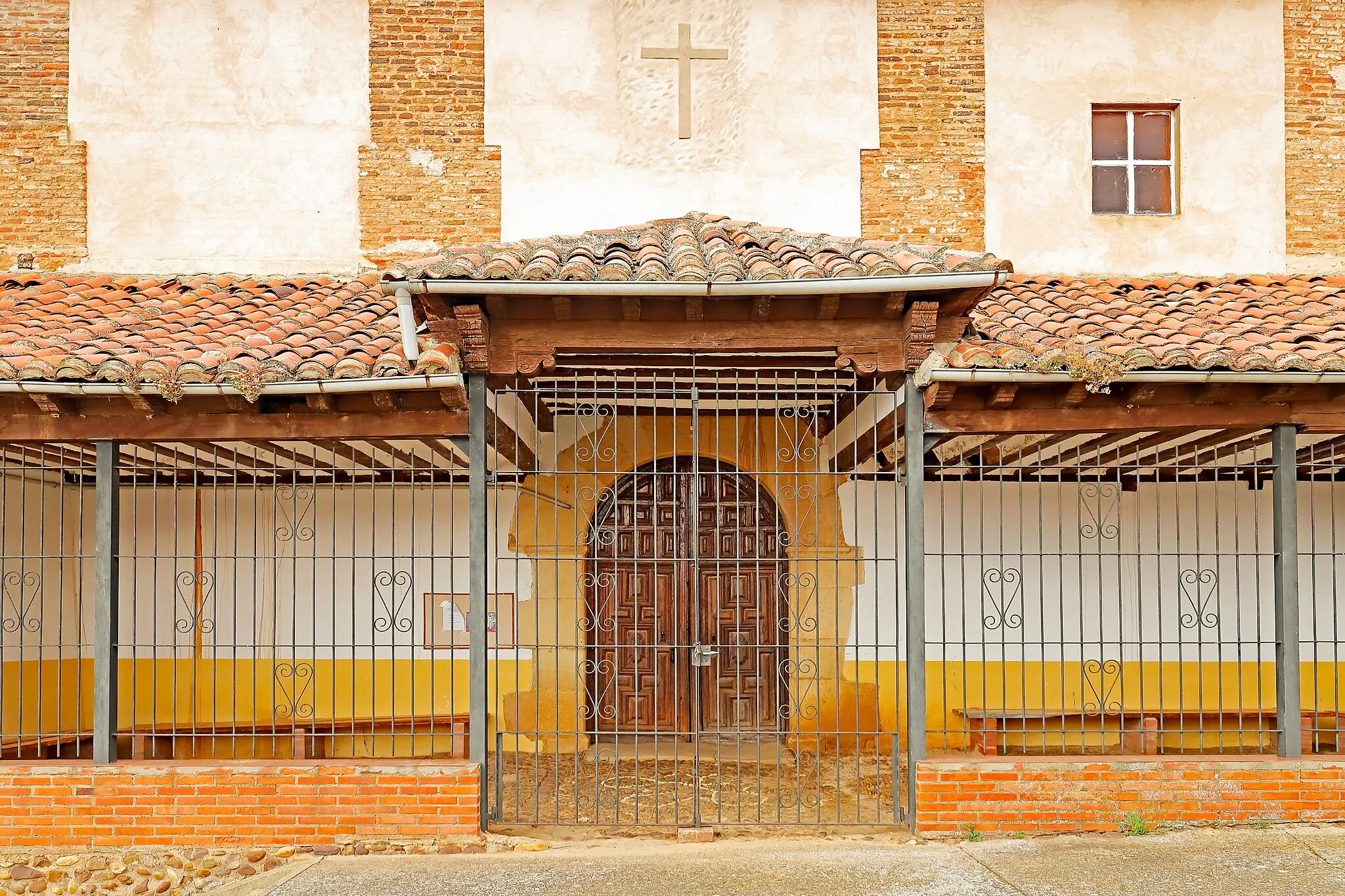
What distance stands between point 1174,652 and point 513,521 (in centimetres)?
554

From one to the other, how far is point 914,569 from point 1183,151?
533cm

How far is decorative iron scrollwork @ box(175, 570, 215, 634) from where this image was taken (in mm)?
8961

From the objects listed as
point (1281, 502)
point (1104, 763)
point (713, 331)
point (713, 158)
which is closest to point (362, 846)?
point (713, 331)

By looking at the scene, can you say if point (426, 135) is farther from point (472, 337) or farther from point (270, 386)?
point (270, 386)

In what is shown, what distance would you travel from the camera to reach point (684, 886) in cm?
543

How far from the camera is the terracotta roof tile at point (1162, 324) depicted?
5980mm

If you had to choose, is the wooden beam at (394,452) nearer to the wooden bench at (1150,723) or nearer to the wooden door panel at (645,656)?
the wooden door panel at (645,656)

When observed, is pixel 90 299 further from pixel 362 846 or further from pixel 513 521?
pixel 362 846

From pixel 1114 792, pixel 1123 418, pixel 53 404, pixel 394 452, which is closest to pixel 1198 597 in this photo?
pixel 1114 792

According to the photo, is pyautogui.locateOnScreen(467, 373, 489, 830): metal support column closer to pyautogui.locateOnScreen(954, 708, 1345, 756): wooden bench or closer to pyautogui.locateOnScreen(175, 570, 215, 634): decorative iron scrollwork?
pyautogui.locateOnScreen(954, 708, 1345, 756): wooden bench

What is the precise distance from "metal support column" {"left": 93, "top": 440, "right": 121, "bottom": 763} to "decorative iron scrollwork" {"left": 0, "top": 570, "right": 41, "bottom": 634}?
2.63 m

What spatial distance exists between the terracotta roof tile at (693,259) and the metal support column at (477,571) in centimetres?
69

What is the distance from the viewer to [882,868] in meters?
5.64

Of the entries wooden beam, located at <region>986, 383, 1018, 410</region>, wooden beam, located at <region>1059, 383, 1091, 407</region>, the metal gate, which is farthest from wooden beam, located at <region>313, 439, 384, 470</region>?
wooden beam, located at <region>1059, 383, 1091, 407</region>
